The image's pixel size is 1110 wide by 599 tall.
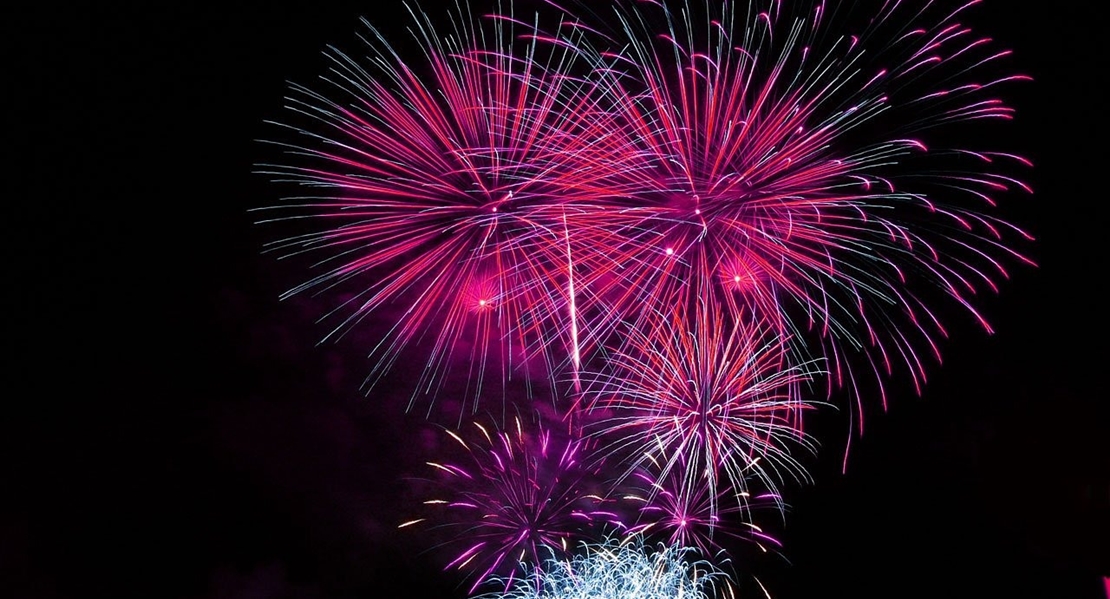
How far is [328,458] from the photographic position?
483cm

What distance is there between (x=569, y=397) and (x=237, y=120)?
109 inches

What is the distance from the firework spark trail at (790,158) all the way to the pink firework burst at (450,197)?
0.33m

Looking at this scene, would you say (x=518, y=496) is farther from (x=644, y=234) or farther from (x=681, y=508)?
(x=644, y=234)

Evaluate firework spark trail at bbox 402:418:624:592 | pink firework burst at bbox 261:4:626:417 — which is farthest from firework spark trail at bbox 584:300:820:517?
pink firework burst at bbox 261:4:626:417

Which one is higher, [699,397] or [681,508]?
[699,397]

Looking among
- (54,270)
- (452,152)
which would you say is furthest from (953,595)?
(54,270)

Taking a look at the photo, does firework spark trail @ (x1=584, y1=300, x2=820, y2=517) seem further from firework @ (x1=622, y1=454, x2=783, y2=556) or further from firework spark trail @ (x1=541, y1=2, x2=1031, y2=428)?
firework spark trail @ (x1=541, y1=2, x2=1031, y2=428)

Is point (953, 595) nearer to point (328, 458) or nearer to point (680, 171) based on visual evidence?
point (680, 171)

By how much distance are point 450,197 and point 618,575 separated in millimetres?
2688

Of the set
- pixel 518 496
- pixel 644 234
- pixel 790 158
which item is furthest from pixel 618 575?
pixel 790 158

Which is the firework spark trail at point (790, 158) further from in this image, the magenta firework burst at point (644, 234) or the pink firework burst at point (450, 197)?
the pink firework burst at point (450, 197)

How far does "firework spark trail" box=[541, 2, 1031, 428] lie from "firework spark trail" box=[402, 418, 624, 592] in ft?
3.73

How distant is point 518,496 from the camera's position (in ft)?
15.6

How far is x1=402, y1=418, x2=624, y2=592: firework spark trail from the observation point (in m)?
4.73
